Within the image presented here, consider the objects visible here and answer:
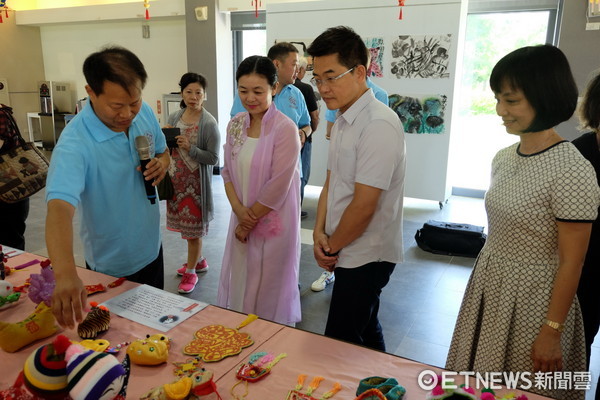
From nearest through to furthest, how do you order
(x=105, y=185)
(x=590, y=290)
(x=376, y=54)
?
(x=105, y=185) → (x=590, y=290) → (x=376, y=54)

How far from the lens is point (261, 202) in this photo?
2000 millimetres

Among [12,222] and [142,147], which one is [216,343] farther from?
[12,222]

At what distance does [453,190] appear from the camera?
590 cm

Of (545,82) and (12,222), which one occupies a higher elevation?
(545,82)

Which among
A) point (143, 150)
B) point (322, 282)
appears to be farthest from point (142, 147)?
point (322, 282)

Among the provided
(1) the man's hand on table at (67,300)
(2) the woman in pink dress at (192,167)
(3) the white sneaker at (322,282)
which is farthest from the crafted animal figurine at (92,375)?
(3) the white sneaker at (322,282)

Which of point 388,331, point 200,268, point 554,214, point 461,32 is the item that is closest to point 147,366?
point 554,214

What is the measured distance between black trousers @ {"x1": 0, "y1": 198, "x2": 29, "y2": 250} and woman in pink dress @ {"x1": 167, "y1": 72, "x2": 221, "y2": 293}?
0.88 meters

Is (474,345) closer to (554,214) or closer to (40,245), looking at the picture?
(554,214)

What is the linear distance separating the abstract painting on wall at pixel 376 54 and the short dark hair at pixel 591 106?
3.73 meters

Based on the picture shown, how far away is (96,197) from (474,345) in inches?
51.5

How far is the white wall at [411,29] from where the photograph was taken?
4.71 meters

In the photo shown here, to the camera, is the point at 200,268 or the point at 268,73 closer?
the point at 268,73

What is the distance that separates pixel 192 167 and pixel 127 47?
19.0 ft
